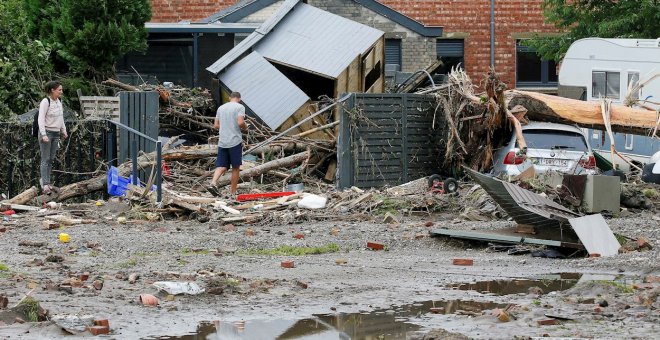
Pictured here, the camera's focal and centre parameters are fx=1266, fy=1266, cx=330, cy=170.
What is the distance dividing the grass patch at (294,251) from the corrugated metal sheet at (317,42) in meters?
10.4

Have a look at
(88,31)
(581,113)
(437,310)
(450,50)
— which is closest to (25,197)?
(88,31)

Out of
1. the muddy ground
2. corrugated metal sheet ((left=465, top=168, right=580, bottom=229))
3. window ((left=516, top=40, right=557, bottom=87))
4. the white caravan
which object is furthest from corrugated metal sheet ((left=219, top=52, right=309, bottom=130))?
window ((left=516, top=40, right=557, bottom=87))

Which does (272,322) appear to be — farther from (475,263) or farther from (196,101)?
(196,101)

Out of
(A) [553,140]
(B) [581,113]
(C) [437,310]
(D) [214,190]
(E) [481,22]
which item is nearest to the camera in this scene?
(C) [437,310]

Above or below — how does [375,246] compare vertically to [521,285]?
below

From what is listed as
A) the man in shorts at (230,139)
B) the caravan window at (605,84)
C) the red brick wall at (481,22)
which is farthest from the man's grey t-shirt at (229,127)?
the red brick wall at (481,22)

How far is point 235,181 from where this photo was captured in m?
19.6

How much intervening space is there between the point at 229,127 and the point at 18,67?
19.6ft

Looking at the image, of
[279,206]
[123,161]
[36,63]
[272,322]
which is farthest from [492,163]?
[272,322]

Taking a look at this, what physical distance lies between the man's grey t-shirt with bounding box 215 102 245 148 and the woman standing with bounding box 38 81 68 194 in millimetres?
2536

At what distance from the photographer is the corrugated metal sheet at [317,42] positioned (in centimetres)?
2502

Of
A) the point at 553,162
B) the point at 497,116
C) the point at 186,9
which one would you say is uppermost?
the point at 186,9

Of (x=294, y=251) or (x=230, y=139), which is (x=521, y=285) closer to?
(x=294, y=251)

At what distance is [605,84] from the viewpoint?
26.5 m
